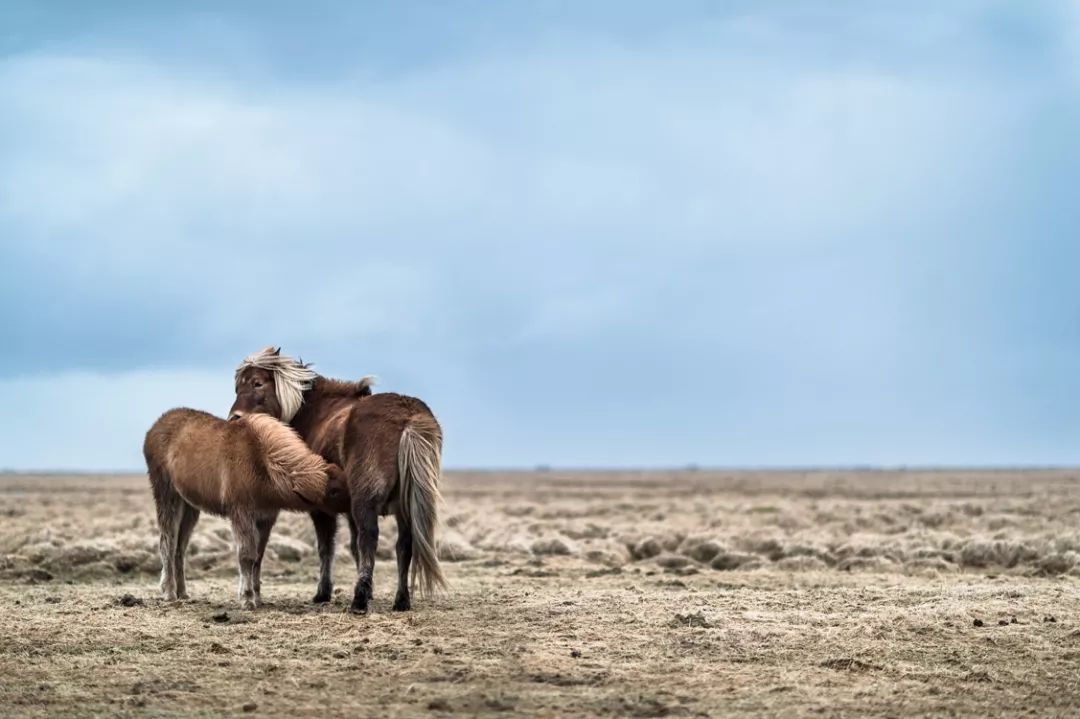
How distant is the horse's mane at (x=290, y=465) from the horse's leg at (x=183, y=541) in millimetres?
2016

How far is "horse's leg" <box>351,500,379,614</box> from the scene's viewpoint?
41.5 feet

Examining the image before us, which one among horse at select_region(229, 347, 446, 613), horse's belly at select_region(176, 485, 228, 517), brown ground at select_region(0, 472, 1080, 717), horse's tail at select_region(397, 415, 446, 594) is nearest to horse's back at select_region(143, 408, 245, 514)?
horse's belly at select_region(176, 485, 228, 517)

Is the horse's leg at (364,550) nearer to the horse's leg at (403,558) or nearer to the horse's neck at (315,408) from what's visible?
the horse's leg at (403,558)

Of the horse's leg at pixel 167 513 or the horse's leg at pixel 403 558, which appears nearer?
the horse's leg at pixel 403 558

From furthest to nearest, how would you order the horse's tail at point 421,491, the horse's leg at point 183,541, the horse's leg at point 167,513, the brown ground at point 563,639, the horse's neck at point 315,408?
1. the horse's leg at point 183,541
2. the horse's leg at point 167,513
3. the horse's neck at point 315,408
4. the horse's tail at point 421,491
5. the brown ground at point 563,639

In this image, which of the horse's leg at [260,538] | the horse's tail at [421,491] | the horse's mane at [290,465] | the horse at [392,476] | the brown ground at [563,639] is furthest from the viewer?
the horse's leg at [260,538]

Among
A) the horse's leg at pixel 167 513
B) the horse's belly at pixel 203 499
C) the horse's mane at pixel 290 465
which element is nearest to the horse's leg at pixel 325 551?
A: the horse's mane at pixel 290 465

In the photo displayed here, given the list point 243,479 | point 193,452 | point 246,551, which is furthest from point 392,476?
point 193,452

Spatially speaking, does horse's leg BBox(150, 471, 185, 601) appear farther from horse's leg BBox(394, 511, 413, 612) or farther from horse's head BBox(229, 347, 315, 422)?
horse's leg BBox(394, 511, 413, 612)

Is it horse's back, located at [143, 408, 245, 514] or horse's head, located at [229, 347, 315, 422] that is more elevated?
horse's head, located at [229, 347, 315, 422]

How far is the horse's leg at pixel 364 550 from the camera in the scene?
12.7 m

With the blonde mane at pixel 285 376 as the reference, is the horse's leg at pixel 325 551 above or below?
below

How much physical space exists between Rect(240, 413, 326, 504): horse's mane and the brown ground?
133 centimetres

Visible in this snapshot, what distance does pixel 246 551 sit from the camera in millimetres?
13281
